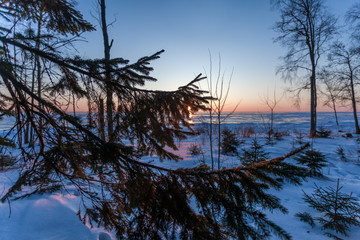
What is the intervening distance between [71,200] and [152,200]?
2336 millimetres

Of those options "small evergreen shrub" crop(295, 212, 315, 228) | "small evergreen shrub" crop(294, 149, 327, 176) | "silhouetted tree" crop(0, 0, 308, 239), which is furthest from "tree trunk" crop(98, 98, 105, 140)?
"small evergreen shrub" crop(294, 149, 327, 176)

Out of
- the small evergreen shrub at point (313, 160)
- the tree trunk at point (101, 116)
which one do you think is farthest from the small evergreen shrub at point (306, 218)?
the tree trunk at point (101, 116)

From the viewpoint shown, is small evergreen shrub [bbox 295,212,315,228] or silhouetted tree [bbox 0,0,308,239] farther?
small evergreen shrub [bbox 295,212,315,228]

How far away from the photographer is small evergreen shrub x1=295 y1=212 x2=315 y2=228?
102 inches

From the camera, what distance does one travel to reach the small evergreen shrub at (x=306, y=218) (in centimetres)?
260

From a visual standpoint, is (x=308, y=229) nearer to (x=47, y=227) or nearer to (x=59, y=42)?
(x=47, y=227)

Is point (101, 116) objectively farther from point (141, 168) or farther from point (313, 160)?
point (313, 160)

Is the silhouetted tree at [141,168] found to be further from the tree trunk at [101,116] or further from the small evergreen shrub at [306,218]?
the small evergreen shrub at [306,218]

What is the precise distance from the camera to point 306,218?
271cm

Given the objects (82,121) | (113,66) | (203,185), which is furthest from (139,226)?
(113,66)

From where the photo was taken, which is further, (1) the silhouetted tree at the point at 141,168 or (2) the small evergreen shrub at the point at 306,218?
(2) the small evergreen shrub at the point at 306,218

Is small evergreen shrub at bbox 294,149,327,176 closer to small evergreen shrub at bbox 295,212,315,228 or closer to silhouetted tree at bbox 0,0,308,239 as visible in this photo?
small evergreen shrub at bbox 295,212,315,228

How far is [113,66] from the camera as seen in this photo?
1894mm

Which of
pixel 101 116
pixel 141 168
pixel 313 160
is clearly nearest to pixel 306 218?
pixel 313 160
